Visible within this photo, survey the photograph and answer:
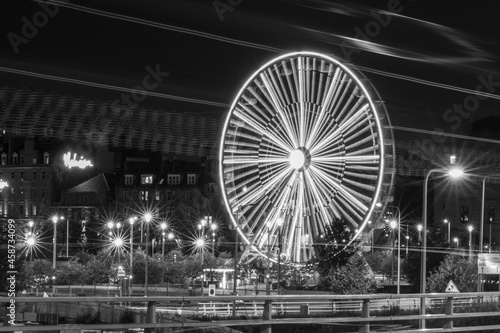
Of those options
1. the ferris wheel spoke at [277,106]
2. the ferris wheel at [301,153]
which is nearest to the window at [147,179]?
the ferris wheel at [301,153]

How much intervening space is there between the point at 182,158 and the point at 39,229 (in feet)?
73.4

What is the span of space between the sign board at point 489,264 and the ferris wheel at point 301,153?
4.70 meters

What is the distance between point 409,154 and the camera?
102 metres

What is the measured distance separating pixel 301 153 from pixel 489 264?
9450mm

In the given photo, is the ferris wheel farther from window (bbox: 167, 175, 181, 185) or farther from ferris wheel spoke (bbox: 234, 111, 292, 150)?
window (bbox: 167, 175, 181, 185)

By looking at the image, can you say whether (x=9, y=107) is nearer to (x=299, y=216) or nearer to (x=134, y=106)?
(x=299, y=216)

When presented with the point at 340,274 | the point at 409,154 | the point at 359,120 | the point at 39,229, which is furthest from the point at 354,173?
the point at 39,229

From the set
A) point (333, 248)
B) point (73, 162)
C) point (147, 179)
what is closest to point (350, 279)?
point (333, 248)

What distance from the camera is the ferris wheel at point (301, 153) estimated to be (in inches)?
1606

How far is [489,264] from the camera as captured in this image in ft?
121

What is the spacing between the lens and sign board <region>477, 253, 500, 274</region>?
36531 millimetres

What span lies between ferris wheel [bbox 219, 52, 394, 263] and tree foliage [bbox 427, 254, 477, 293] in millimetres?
9471

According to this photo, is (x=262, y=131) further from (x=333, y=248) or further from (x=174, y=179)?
(x=174, y=179)

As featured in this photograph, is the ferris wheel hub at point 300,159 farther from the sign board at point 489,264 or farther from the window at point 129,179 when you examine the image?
the window at point 129,179
